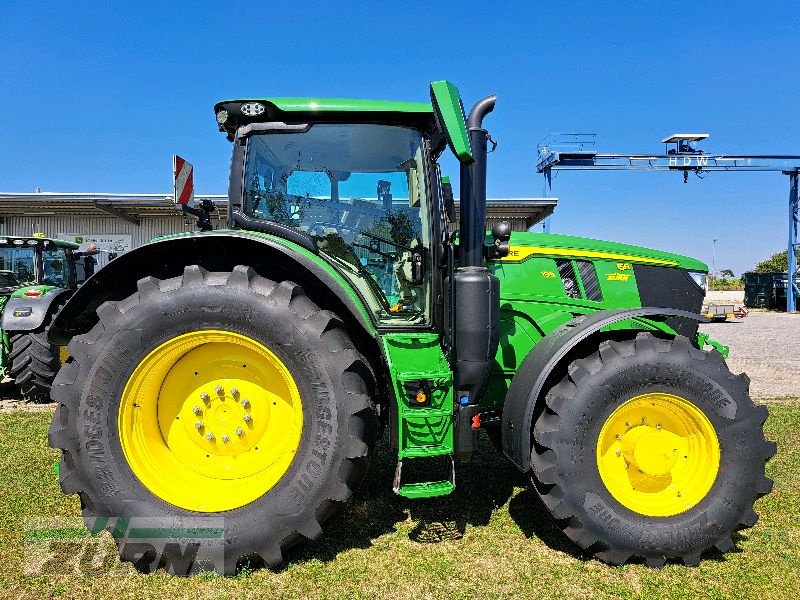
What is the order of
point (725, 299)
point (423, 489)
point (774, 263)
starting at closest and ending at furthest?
point (423, 489) → point (725, 299) → point (774, 263)

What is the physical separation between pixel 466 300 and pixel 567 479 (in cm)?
104

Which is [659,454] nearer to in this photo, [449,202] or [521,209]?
[449,202]

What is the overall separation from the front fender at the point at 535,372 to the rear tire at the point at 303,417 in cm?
76

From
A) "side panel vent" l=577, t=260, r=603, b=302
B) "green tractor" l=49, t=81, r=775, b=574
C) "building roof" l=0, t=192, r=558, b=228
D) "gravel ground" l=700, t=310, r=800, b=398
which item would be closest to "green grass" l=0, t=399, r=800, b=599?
"green tractor" l=49, t=81, r=775, b=574

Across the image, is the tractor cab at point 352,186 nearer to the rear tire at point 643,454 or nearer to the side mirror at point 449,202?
the side mirror at point 449,202

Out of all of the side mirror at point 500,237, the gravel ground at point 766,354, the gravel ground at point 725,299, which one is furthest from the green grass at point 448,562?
the gravel ground at point 725,299

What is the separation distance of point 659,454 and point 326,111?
2632 mm

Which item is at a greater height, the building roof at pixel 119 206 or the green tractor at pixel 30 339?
the building roof at pixel 119 206

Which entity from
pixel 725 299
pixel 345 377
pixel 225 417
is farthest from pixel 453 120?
pixel 725 299

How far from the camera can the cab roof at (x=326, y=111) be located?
123 inches

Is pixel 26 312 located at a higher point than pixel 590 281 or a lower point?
lower

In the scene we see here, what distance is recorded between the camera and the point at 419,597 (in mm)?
2516

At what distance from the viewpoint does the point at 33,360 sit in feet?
22.2

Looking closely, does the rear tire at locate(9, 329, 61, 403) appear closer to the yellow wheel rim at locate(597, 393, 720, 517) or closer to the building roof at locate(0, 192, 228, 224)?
the yellow wheel rim at locate(597, 393, 720, 517)
